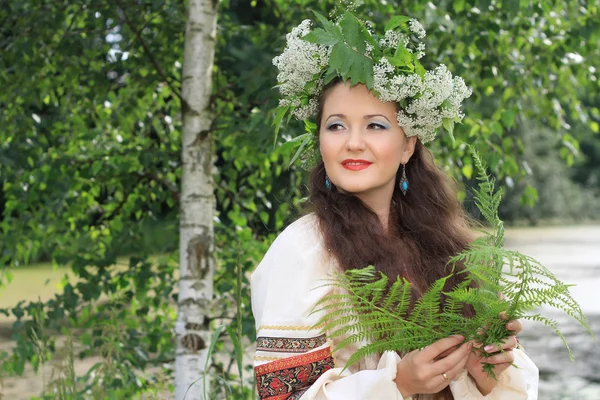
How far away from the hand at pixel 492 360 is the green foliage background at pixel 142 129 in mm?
1958

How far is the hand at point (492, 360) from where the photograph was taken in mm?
1630

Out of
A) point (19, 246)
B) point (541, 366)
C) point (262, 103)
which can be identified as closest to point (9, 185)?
point (19, 246)

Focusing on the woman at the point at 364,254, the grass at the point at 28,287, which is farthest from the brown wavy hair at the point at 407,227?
the grass at the point at 28,287

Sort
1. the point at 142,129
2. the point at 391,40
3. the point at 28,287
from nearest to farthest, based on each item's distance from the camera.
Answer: the point at 391,40 < the point at 142,129 < the point at 28,287

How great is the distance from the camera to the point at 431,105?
1983 mm

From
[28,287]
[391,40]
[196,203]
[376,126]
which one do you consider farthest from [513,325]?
[28,287]

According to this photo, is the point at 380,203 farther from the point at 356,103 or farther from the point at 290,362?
the point at 290,362

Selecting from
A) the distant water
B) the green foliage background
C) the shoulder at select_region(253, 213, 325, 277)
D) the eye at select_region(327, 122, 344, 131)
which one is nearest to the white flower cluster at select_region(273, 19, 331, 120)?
the eye at select_region(327, 122, 344, 131)

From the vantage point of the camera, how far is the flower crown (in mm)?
1919

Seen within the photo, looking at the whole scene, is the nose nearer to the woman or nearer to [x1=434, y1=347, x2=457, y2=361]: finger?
the woman

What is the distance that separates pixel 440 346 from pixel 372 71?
2.14 feet

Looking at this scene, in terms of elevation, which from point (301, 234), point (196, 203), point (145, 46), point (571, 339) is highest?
point (145, 46)

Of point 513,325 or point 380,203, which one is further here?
point 380,203

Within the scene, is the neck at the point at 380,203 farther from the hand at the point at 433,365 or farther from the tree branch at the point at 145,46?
the tree branch at the point at 145,46
